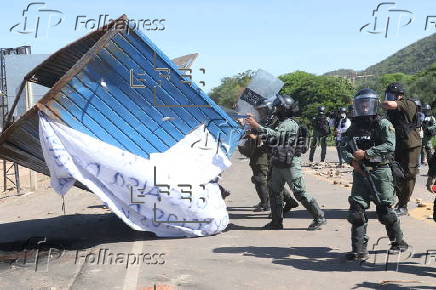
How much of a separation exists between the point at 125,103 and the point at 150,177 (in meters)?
0.98

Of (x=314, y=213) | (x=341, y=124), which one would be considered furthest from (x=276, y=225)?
(x=341, y=124)

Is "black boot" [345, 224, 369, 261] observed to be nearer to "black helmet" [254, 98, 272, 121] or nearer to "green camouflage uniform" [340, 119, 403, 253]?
"green camouflage uniform" [340, 119, 403, 253]

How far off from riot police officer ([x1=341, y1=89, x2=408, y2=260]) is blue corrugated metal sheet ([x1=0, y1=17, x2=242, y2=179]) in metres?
2.10

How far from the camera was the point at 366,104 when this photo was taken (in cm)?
559

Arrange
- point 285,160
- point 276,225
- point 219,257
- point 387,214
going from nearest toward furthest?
point 387,214
point 219,257
point 285,160
point 276,225

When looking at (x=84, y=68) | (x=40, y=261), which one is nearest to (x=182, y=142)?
(x=84, y=68)

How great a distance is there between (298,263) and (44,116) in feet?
11.0

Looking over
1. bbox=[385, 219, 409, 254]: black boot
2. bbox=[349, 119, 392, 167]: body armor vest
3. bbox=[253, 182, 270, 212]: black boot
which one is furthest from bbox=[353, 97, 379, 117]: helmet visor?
bbox=[253, 182, 270, 212]: black boot

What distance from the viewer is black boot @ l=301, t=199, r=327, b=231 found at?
23.6 ft

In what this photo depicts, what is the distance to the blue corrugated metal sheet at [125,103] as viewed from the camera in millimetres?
6484

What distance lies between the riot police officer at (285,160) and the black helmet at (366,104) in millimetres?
1619

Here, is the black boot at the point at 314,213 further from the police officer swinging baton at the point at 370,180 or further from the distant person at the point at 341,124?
the distant person at the point at 341,124

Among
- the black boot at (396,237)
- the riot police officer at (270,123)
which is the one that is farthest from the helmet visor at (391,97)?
the black boot at (396,237)

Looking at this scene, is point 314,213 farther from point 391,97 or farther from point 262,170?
point 391,97
